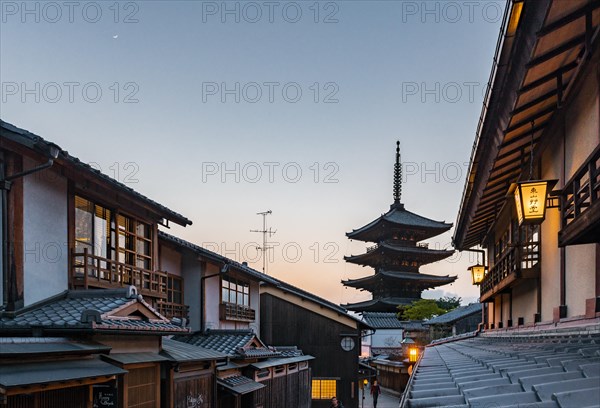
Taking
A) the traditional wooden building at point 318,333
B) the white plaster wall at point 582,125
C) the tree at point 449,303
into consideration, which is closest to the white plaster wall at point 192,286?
the traditional wooden building at point 318,333

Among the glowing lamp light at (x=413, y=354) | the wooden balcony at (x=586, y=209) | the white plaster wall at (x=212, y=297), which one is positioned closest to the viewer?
the wooden balcony at (x=586, y=209)

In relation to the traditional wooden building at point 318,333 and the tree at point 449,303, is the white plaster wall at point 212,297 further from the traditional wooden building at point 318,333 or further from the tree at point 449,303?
the tree at point 449,303

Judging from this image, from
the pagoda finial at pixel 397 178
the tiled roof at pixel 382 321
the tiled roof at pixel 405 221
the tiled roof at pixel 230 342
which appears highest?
the pagoda finial at pixel 397 178

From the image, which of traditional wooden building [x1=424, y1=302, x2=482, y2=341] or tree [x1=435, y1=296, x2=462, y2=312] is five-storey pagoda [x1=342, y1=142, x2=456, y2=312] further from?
tree [x1=435, y1=296, x2=462, y2=312]

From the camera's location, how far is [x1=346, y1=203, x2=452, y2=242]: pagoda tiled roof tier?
58.4 meters

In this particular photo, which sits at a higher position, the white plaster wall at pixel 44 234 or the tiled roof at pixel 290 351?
the white plaster wall at pixel 44 234

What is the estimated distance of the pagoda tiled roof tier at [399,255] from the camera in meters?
57.8

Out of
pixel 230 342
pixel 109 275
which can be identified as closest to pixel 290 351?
pixel 230 342

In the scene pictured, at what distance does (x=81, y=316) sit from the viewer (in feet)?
32.3

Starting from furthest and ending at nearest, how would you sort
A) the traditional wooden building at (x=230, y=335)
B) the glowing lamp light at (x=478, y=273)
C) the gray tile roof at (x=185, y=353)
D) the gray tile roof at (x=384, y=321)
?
the gray tile roof at (x=384, y=321) → the glowing lamp light at (x=478, y=273) → the traditional wooden building at (x=230, y=335) → the gray tile roof at (x=185, y=353)

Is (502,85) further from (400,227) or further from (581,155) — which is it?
(400,227)

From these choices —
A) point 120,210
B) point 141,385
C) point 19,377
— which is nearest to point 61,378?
point 19,377

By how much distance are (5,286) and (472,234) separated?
52.0 feet

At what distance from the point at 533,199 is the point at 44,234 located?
982 centimetres
